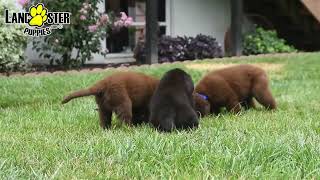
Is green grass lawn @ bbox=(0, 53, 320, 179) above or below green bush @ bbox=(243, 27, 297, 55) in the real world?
below

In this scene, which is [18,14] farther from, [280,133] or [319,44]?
[319,44]

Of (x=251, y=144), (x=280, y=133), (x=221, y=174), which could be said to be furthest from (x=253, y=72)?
(x=221, y=174)

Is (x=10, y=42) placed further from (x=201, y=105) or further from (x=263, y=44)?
(x=263, y=44)

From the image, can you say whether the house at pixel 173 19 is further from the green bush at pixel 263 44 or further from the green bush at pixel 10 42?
the green bush at pixel 10 42

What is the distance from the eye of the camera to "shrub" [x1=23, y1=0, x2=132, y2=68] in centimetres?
1235

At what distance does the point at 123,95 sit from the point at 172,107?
1.61 ft

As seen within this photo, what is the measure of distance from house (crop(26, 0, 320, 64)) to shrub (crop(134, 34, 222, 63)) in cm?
55

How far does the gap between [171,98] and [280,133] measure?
3.49ft

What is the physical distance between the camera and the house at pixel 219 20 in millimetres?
15180

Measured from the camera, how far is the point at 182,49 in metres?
14.5

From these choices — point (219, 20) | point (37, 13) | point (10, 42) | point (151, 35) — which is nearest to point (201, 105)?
point (10, 42)

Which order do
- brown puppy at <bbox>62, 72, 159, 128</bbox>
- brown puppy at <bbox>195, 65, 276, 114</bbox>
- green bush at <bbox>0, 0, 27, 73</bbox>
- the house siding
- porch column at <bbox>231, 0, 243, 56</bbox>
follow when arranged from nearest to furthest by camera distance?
brown puppy at <bbox>62, 72, 159, 128</bbox> < brown puppy at <bbox>195, 65, 276, 114</bbox> < green bush at <bbox>0, 0, 27, 73</bbox> < porch column at <bbox>231, 0, 243, 56</bbox> < the house siding

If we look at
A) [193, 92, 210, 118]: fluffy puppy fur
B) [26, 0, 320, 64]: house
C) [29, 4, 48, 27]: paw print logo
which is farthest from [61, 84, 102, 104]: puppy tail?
[26, 0, 320, 64]: house

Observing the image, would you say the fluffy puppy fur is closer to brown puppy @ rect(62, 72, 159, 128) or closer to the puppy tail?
brown puppy @ rect(62, 72, 159, 128)
